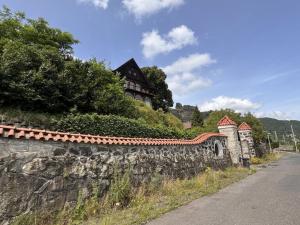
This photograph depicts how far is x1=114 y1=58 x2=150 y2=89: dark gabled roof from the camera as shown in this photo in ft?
121

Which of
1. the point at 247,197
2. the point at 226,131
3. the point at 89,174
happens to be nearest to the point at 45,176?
the point at 89,174

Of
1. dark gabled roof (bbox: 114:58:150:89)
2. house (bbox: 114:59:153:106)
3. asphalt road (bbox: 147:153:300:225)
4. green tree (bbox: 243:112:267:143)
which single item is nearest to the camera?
asphalt road (bbox: 147:153:300:225)

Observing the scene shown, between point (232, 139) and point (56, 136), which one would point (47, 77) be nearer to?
point (56, 136)

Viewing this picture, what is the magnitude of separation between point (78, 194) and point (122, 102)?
1112cm


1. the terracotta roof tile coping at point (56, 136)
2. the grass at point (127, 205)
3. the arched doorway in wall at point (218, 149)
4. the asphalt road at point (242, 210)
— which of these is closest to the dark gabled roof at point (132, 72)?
the arched doorway in wall at point (218, 149)

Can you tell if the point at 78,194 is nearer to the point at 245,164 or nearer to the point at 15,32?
the point at 245,164

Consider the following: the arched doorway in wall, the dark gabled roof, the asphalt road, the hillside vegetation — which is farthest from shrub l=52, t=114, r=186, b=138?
the dark gabled roof

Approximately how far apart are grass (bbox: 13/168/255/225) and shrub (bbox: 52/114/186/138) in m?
3.87

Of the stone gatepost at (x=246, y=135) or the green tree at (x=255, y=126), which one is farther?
the green tree at (x=255, y=126)

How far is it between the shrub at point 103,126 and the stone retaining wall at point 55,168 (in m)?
3.28

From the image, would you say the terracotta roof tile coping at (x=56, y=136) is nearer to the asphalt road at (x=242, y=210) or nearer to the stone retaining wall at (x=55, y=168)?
the stone retaining wall at (x=55, y=168)

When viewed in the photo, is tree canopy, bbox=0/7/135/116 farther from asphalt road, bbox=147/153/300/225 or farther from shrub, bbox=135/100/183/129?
asphalt road, bbox=147/153/300/225

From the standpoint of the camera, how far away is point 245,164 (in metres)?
17.9

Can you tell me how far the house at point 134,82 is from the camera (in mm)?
37188
